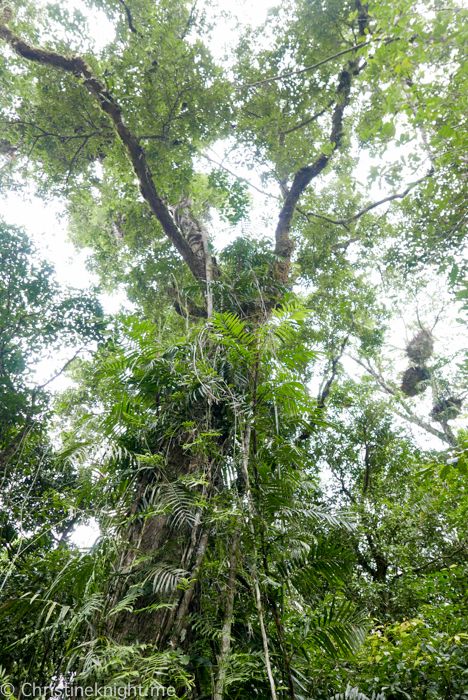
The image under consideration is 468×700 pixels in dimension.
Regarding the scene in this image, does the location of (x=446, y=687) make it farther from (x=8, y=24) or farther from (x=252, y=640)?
(x=8, y=24)

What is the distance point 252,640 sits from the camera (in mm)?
2078

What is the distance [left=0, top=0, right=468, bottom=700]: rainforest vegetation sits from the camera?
208 cm

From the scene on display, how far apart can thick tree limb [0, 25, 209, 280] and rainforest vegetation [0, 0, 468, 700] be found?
0.03m

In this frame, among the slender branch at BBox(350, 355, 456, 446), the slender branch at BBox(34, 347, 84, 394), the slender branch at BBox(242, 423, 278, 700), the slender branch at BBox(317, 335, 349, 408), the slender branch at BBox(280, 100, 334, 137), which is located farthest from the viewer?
the slender branch at BBox(350, 355, 456, 446)

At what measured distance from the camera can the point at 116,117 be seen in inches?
204

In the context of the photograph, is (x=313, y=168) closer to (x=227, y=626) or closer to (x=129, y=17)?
(x=129, y=17)

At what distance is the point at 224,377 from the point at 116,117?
153 inches

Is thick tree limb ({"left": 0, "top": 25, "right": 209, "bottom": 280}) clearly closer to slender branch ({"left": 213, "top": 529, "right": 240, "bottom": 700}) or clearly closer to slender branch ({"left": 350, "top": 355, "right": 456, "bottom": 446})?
slender branch ({"left": 213, "top": 529, "right": 240, "bottom": 700})

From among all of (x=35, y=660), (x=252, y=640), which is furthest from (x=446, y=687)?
(x=35, y=660)

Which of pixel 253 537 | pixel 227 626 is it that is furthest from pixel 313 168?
pixel 227 626

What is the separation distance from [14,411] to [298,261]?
518cm

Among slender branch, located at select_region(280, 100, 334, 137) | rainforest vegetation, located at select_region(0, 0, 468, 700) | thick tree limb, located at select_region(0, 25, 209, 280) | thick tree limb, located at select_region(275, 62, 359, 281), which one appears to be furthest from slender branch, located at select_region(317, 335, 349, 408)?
slender branch, located at select_region(280, 100, 334, 137)

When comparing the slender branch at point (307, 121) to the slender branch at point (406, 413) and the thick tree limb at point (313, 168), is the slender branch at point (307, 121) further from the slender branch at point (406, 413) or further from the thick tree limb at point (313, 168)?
the slender branch at point (406, 413)

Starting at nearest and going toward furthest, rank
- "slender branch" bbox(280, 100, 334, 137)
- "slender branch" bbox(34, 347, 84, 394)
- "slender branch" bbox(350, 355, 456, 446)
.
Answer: "slender branch" bbox(34, 347, 84, 394) → "slender branch" bbox(280, 100, 334, 137) → "slender branch" bbox(350, 355, 456, 446)
